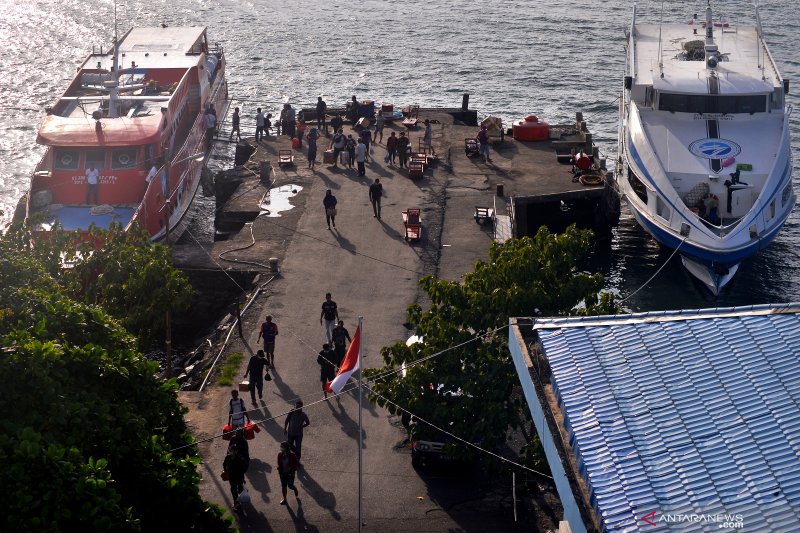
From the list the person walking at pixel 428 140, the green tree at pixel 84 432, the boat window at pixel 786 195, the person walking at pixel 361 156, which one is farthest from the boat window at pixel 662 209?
the green tree at pixel 84 432

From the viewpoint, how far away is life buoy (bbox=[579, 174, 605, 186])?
1841 inches

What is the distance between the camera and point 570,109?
224ft

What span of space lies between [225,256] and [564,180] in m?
14.8

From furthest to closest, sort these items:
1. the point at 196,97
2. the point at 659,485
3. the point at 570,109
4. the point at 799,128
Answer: the point at 570,109 → the point at 799,128 → the point at 196,97 → the point at 659,485

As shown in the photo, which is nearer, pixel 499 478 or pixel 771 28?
pixel 499 478

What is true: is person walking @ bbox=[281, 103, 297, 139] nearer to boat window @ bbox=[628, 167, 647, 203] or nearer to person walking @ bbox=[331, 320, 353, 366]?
boat window @ bbox=[628, 167, 647, 203]

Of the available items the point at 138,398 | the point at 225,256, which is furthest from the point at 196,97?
the point at 138,398

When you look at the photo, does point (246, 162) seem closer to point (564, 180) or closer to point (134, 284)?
point (564, 180)

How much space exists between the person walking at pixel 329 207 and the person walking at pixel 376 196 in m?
1.48

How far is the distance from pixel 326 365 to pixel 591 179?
2067 cm

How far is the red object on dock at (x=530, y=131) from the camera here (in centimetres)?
5156

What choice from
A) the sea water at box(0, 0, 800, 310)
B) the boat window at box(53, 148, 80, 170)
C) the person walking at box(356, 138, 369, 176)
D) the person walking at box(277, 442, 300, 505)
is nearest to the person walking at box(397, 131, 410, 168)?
the person walking at box(356, 138, 369, 176)

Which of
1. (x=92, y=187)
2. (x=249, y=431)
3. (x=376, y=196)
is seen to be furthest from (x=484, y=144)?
(x=249, y=431)

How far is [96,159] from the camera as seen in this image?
134ft
